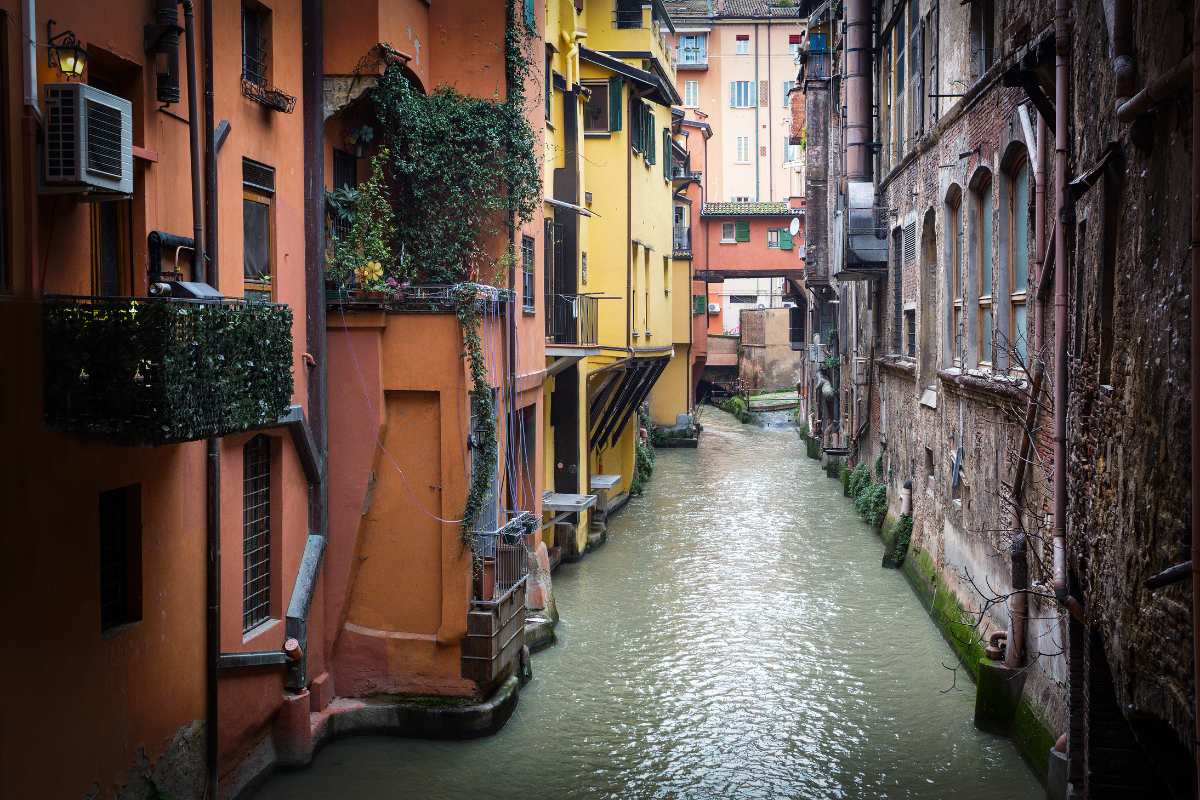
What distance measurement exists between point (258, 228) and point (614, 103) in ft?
47.1

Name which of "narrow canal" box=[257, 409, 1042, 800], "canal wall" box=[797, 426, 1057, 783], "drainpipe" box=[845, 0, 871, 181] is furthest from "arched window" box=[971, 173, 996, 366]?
"drainpipe" box=[845, 0, 871, 181]

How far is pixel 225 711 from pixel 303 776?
4.69 ft

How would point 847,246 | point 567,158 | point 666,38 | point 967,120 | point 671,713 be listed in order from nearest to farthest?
point 671,713
point 967,120
point 567,158
point 847,246
point 666,38

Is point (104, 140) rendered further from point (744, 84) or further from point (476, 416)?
point (744, 84)

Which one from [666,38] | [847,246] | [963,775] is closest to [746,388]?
[666,38]

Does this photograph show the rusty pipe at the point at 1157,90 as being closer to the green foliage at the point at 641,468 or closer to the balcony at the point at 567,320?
the balcony at the point at 567,320

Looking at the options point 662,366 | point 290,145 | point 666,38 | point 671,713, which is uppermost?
point 666,38

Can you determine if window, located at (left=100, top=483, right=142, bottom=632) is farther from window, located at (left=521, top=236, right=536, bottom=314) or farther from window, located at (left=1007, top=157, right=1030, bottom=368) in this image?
window, located at (left=1007, top=157, right=1030, bottom=368)

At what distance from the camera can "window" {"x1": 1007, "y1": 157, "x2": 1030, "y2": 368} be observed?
13.2 meters

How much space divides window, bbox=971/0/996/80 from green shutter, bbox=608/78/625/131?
9995 millimetres

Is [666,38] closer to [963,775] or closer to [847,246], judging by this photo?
[847,246]

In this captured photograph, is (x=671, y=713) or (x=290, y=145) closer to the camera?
(x=290, y=145)

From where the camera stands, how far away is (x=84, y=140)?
25.0 ft

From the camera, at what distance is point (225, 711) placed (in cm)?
1067
